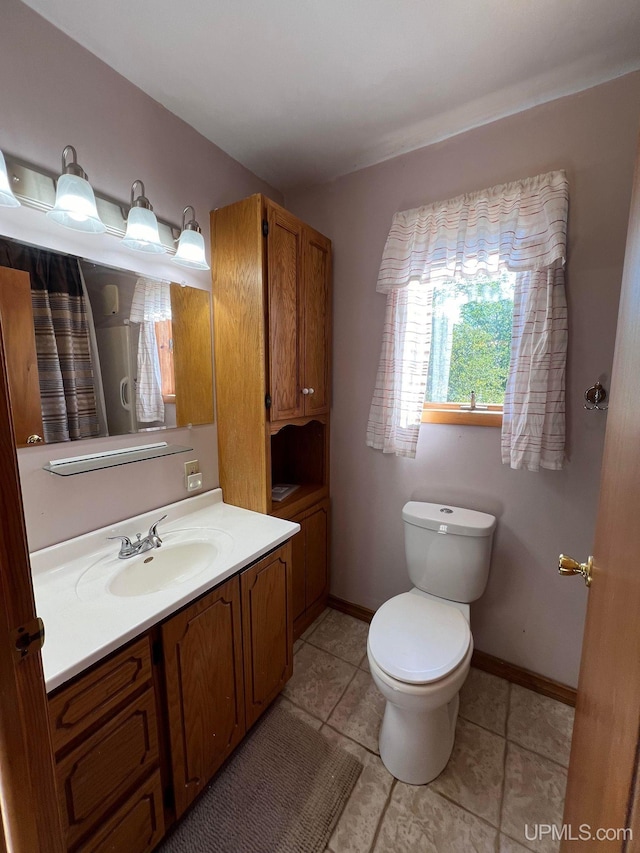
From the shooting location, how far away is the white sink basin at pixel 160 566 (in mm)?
1097

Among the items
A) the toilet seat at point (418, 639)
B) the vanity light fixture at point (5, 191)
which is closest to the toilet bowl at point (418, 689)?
the toilet seat at point (418, 639)

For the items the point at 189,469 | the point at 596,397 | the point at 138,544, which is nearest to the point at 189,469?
the point at 189,469

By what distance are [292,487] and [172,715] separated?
114cm

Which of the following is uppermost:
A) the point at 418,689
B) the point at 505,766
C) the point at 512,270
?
the point at 512,270

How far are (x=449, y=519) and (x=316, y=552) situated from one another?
0.79m

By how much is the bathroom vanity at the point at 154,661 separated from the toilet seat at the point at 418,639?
0.43 m

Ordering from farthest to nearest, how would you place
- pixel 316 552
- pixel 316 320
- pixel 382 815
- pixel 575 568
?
pixel 316 552, pixel 316 320, pixel 382 815, pixel 575 568

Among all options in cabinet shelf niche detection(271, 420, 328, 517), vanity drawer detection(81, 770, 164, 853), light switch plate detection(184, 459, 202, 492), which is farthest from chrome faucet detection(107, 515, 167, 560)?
cabinet shelf niche detection(271, 420, 328, 517)

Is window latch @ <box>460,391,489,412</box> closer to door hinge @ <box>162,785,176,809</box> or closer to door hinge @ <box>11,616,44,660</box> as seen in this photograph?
door hinge @ <box>11,616,44,660</box>

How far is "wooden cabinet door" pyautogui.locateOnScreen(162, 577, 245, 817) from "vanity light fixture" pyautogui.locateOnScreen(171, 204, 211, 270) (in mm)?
1244

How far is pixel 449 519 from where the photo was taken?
157 centimetres

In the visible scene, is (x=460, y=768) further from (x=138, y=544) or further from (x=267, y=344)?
(x=267, y=344)

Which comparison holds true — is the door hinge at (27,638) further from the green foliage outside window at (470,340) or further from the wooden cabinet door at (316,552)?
the green foliage outside window at (470,340)

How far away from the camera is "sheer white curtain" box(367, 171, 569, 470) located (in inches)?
53.4
